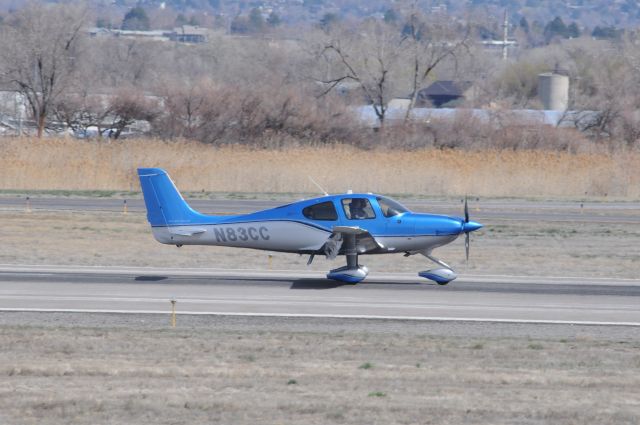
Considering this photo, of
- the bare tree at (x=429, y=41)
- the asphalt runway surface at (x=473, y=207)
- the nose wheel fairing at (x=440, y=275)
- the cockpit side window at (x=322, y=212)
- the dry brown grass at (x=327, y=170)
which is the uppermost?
the bare tree at (x=429, y=41)

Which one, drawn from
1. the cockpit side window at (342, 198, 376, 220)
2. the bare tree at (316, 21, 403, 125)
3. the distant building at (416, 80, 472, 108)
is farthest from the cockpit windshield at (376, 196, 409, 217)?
the distant building at (416, 80, 472, 108)

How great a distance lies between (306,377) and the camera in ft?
45.0

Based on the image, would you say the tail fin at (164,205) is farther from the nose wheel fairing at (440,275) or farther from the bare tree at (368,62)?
the bare tree at (368,62)

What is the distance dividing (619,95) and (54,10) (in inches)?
1678

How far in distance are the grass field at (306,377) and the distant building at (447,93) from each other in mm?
72836

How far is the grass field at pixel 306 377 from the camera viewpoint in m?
11.8

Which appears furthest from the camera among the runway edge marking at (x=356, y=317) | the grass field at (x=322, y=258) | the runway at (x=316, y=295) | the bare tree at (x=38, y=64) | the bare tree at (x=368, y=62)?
the bare tree at (x=368, y=62)

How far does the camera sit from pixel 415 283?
21266mm

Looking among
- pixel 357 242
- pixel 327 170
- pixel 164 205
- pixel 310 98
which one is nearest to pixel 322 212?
pixel 357 242

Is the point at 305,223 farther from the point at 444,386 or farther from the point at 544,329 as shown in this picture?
the point at 444,386

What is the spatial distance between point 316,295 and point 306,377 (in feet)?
20.4

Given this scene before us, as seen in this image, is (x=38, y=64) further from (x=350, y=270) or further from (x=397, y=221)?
(x=397, y=221)

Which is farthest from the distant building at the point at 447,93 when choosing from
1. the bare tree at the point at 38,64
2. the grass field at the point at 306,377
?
the grass field at the point at 306,377

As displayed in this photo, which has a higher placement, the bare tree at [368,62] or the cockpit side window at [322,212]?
the bare tree at [368,62]
